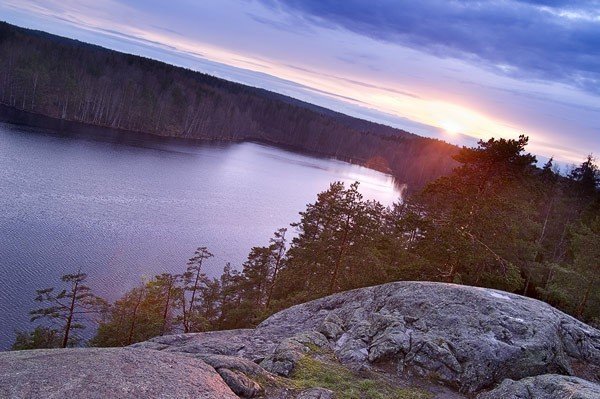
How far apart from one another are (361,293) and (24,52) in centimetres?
13714

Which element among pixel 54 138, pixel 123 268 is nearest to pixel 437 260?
pixel 123 268

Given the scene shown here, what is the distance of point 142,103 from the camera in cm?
12775

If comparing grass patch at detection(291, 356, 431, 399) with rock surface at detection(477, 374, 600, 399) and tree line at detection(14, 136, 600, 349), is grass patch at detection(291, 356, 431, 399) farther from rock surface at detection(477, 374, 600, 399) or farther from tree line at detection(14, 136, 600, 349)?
tree line at detection(14, 136, 600, 349)

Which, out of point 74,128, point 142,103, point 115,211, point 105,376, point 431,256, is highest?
point 142,103

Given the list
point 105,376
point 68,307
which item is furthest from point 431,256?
point 68,307

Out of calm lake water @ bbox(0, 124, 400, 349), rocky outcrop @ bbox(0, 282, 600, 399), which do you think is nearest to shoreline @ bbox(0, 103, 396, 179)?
calm lake water @ bbox(0, 124, 400, 349)

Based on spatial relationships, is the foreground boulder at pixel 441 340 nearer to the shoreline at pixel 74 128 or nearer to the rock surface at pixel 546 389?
the rock surface at pixel 546 389

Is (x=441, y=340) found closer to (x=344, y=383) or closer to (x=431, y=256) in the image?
(x=344, y=383)

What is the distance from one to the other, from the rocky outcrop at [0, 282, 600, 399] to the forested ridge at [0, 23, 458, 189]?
233ft

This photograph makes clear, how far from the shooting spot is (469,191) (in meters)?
23.0

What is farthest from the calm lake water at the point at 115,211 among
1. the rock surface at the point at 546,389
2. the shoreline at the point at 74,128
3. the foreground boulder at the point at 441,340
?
the rock surface at the point at 546,389

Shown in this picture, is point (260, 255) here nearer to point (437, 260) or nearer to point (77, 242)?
point (437, 260)

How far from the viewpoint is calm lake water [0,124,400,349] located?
111 feet

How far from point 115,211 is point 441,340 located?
4494cm
